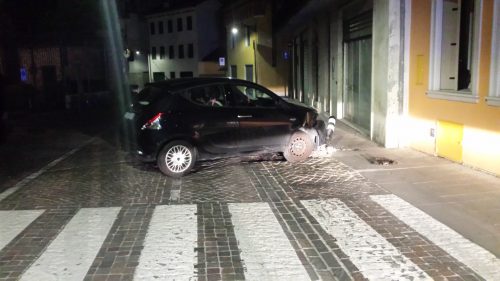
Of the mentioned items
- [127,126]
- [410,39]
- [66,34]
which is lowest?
[127,126]

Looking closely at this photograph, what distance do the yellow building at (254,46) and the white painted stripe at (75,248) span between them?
25.2 meters

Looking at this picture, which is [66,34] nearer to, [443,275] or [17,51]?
[17,51]

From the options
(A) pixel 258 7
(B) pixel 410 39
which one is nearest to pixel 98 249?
(B) pixel 410 39

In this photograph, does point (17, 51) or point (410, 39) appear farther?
point (17, 51)

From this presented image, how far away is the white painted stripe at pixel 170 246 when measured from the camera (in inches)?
191

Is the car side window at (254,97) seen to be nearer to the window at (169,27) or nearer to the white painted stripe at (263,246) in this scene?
the white painted stripe at (263,246)

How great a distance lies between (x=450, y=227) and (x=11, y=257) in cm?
487

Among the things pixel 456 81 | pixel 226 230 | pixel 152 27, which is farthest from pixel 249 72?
pixel 226 230

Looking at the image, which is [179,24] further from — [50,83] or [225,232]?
[225,232]

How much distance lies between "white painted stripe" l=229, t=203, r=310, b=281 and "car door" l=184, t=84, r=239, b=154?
2403 millimetres

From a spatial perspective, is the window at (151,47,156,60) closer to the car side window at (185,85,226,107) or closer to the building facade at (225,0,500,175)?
the building facade at (225,0,500,175)

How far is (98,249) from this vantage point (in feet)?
18.0

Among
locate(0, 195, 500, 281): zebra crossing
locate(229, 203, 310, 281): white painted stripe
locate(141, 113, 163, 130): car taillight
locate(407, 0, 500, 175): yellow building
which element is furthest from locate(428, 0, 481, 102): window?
locate(141, 113, 163, 130): car taillight

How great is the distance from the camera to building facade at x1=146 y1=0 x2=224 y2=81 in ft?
179
